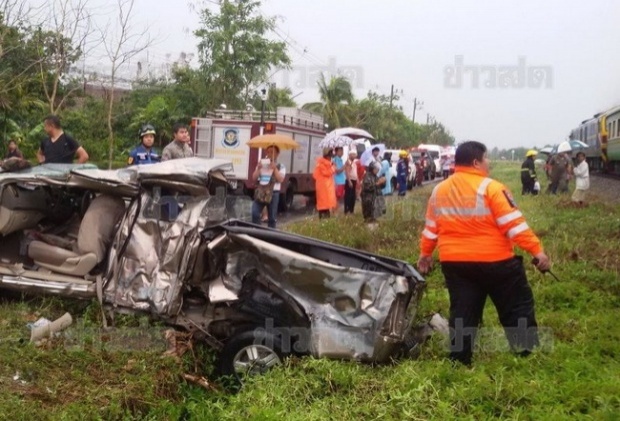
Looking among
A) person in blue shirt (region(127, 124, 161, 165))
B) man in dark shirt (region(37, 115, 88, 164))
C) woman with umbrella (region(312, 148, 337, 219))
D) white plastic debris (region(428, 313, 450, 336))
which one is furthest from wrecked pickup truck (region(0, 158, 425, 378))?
woman with umbrella (region(312, 148, 337, 219))

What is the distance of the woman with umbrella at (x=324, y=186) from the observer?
11711mm

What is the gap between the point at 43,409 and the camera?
12.6 feet

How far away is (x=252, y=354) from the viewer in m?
4.71

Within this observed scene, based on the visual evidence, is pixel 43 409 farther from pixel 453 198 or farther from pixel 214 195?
pixel 453 198

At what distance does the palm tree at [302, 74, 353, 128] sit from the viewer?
4078 centimetres

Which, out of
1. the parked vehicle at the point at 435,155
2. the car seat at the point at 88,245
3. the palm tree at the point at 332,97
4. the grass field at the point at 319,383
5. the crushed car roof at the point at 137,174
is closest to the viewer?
the grass field at the point at 319,383

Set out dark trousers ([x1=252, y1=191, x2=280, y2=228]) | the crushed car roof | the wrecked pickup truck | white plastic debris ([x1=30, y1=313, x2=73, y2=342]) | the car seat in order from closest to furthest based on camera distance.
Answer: the wrecked pickup truck < white plastic debris ([x1=30, y1=313, x2=73, y2=342]) < the crushed car roof < the car seat < dark trousers ([x1=252, y1=191, x2=280, y2=228])

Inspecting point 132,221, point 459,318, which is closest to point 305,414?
point 459,318

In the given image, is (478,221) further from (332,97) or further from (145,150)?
(332,97)

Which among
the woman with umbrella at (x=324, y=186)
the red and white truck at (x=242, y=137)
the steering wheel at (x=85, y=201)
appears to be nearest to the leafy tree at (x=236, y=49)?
the red and white truck at (x=242, y=137)

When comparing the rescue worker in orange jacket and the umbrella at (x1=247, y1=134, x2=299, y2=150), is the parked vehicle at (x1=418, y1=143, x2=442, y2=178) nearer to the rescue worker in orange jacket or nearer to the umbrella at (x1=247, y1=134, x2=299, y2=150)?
the umbrella at (x1=247, y1=134, x2=299, y2=150)

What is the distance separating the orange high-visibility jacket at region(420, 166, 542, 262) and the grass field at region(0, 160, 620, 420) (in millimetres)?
754

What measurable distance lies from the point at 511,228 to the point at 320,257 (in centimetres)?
149

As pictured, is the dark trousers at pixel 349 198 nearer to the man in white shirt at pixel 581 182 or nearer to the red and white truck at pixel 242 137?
the red and white truck at pixel 242 137
